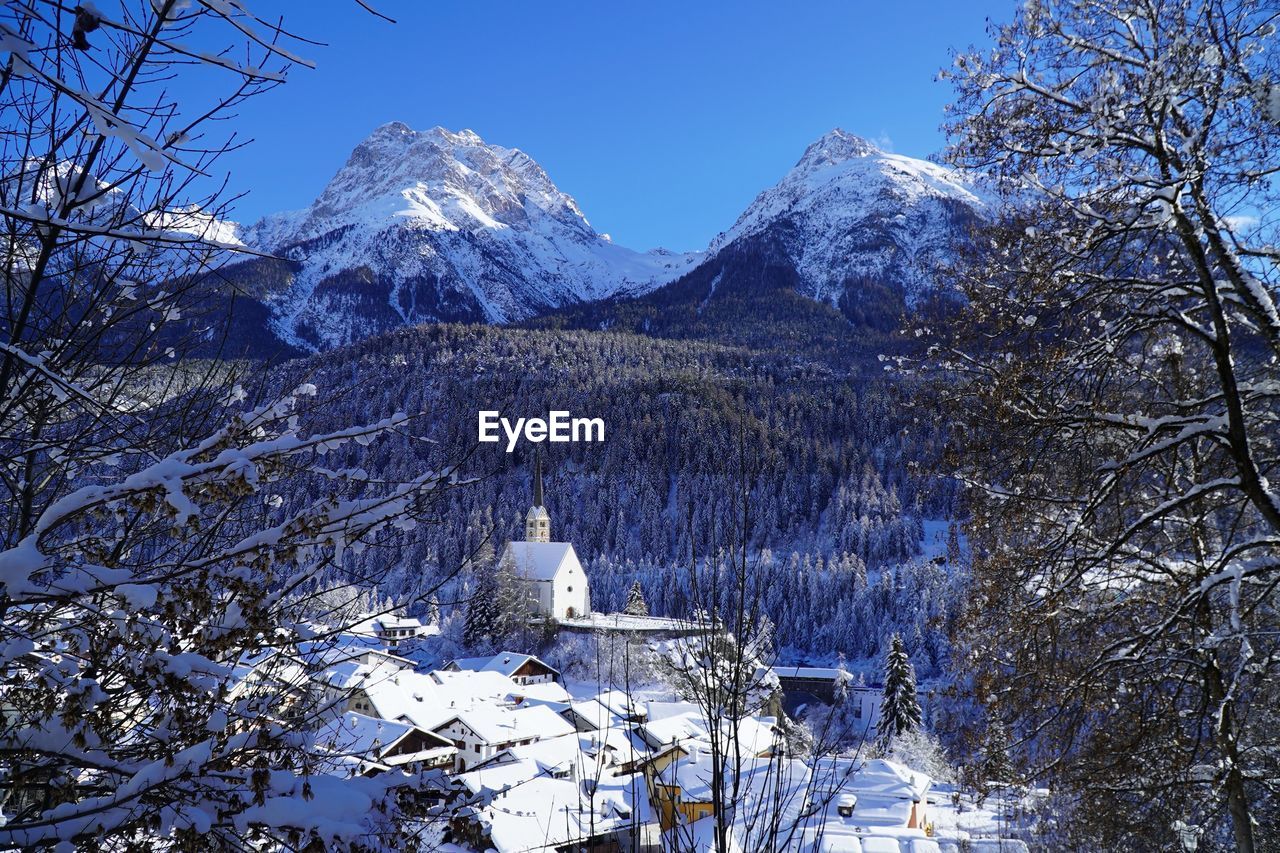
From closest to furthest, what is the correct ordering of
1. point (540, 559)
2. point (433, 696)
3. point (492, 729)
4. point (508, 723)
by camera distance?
point (492, 729) < point (508, 723) < point (433, 696) < point (540, 559)

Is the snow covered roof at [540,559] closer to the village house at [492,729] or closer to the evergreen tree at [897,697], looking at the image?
the village house at [492,729]

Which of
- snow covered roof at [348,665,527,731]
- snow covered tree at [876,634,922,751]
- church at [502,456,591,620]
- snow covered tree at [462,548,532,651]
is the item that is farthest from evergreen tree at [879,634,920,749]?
church at [502,456,591,620]

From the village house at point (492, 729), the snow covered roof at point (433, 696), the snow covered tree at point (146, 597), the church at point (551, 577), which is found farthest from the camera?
the church at point (551, 577)

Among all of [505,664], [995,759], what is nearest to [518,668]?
[505,664]

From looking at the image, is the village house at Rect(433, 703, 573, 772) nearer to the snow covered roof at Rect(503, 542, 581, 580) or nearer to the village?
the village

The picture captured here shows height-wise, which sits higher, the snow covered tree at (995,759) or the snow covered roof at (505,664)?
the snow covered tree at (995,759)

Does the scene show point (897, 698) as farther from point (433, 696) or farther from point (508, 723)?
point (433, 696)

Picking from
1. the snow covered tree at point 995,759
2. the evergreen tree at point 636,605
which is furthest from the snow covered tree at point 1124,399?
the evergreen tree at point 636,605
